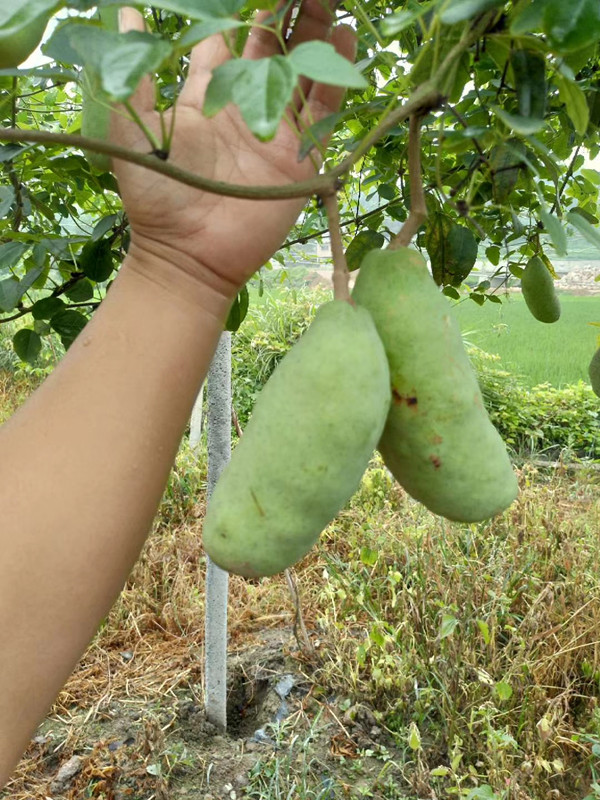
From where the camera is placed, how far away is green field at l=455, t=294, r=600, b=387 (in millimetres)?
5816

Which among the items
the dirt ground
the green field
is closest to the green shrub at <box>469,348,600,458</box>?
the green field

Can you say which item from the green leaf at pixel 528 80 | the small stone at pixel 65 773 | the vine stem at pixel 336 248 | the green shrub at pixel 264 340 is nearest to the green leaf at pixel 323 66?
the vine stem at pixel 336 248

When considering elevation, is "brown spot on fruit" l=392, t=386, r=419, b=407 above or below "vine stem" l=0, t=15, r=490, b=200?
below

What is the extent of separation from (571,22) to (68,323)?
80 centimetres

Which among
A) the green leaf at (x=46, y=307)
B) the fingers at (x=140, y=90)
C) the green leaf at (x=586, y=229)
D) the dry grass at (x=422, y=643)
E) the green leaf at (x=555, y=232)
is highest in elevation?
the fingers at (x=140, y=90)

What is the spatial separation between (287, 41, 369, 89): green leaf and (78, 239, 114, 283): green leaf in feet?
2.26

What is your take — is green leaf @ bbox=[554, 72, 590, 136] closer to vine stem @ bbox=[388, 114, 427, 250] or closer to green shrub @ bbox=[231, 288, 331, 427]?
vine stem @ bbox=[388, 114, 427, 250]

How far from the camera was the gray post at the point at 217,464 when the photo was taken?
5.59ft

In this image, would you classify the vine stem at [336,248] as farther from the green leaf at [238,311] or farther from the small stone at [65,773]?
the small stone at [65,773]

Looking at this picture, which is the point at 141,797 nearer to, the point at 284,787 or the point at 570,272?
the point at 284,787

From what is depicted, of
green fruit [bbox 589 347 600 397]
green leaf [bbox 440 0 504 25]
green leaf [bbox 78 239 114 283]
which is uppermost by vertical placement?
green leaf [bbox 440 0 504 25]

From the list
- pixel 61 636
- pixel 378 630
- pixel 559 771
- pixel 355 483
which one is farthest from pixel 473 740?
pixel 355 483

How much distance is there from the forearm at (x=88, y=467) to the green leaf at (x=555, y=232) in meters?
0.30

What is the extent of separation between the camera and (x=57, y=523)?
2.02 ft
